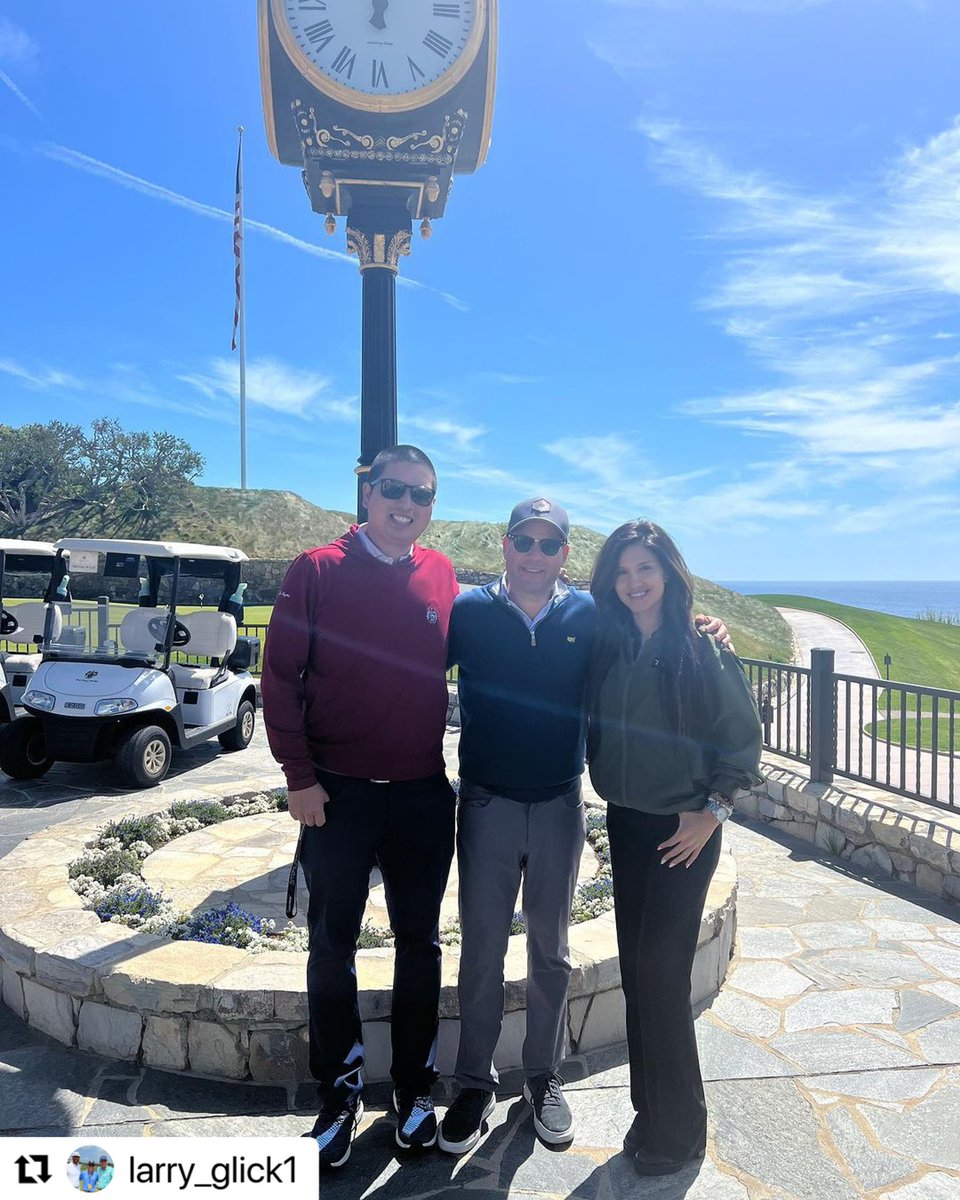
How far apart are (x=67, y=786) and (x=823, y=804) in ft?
Answer: 20.8

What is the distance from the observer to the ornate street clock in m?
4.95

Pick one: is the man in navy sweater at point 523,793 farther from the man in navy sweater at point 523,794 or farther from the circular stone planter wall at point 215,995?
the circular stone planter wall at point 215,995

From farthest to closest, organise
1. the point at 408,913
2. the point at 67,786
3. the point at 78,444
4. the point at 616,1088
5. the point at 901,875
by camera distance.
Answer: the point at 78,444 → the point at 67,786 → the point at 901,875 → the point at 616,1088 → the point at 408,913

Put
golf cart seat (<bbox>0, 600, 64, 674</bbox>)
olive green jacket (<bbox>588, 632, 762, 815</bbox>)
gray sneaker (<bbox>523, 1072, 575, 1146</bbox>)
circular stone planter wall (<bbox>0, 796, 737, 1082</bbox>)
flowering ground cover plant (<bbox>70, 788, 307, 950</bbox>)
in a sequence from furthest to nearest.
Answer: golf cart seat (<bbox>0, 600, 64, 674</bbox>) → flowering ground cover plant (<bbox>70, 788, 307, 950</bbox>) → circular stone planter wall (<bbox>0, 796, 737, 1082</bbox>) → gray sneaker (<bbox>523, 1072, 575, 1146</bbox>) → olive green jacket (<bbox>588, 632, 762, 815</bbox>)

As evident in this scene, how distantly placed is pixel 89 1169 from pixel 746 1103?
7.04ft

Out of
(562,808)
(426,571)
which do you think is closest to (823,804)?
(562,808)

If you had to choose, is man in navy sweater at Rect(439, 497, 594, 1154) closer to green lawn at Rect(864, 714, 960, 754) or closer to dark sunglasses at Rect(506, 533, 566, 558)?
dark sunglasses at Rect(506, 533, 566, 558)

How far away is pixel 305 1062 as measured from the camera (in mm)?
3064

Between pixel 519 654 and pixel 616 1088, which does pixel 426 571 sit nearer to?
pixel 519 654

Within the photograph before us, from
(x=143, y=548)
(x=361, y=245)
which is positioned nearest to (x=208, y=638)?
(x=143, y=548)

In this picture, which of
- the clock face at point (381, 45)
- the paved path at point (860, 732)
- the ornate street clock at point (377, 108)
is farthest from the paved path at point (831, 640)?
the clock face at point (381, 45)

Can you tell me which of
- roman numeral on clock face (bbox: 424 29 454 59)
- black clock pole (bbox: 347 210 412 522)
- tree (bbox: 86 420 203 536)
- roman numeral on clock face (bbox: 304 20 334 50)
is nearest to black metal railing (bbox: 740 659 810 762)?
black clock pole (bbox: 347 210 412 522)

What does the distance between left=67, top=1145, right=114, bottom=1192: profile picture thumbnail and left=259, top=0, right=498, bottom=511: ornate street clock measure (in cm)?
360

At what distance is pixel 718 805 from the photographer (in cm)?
248
